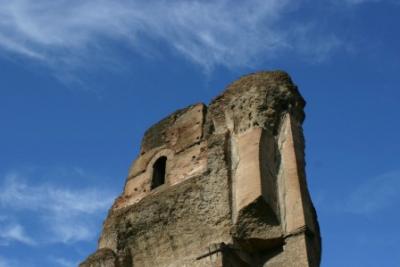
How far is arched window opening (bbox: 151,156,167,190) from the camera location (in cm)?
1044

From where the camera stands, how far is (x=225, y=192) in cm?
890

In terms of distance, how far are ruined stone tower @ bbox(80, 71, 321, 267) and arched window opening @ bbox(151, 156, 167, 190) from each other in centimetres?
2

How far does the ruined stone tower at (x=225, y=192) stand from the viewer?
27.4 feet

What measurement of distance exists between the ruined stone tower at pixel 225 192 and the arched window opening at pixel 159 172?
2 centimetres

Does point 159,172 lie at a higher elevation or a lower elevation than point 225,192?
higher

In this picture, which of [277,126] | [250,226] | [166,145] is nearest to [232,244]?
[250,226]

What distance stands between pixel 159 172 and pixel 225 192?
1983 mm

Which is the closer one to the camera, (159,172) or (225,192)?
(225,192)

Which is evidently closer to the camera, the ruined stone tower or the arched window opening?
the ruined stone tower

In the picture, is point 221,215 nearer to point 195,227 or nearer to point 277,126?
point 195,227

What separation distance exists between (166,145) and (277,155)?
2.28 meters

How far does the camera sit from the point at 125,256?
380 inches

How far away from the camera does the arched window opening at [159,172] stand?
10.4 meters

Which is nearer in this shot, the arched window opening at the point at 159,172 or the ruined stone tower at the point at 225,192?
the ruined stone tower at the point at 225,192
